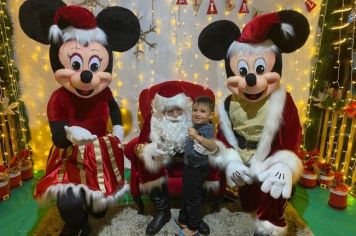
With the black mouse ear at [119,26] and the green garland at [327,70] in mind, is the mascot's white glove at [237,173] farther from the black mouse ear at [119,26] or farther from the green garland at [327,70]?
the green garland at [327,70]

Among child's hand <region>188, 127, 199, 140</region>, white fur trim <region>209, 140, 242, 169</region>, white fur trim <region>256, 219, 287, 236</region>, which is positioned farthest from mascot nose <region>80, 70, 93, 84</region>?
white fur trim <region>256, 219, 287, 236</region>

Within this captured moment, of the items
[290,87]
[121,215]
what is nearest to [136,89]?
[121,215]

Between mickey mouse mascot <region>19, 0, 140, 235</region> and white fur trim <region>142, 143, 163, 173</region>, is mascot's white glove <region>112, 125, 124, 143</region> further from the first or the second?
white fur trim <region>142, 143, 163, 173</region>

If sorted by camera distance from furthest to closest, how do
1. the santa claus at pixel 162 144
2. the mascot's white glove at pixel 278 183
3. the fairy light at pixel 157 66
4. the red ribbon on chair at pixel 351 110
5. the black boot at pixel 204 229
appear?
the fairy light at pixel 157 66
the red ribbon on chair at pixel 351 110
the black boot at pixel 204 229
the santa claus at pixel 162 144
the mascot's white glove at pixel 278 183

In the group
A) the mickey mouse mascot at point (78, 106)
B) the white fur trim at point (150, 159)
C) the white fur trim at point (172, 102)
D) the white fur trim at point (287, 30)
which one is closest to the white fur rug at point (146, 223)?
the mickey mouse mascot at point (78, 106)

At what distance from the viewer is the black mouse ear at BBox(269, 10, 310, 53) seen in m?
1.96

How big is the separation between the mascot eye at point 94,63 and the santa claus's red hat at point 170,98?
1.40 feet

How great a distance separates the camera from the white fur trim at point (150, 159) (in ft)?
6.74

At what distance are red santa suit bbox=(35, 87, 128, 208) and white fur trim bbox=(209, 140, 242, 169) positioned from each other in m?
0.63

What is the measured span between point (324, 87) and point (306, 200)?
106 cm

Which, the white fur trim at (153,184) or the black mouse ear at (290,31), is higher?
the black mouse ear at (290,31)

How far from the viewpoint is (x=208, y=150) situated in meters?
1.90

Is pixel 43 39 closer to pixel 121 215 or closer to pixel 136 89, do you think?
pixel 136 89

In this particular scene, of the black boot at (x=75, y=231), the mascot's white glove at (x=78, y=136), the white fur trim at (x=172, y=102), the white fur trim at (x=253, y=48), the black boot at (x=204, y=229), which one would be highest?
the white fur trim at (x=253, y=48)
